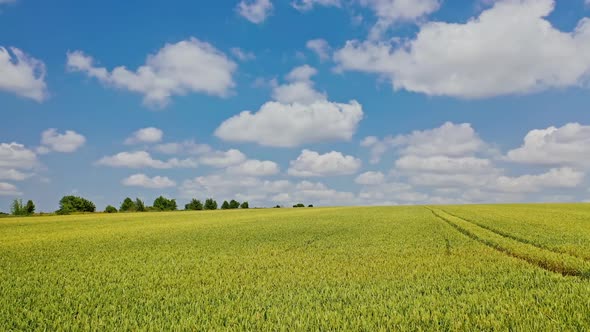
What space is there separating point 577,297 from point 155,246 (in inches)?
541

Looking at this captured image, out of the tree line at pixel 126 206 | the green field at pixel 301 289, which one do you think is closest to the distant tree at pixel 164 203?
the tree line at pixel 126 206

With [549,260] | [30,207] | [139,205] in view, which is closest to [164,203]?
[139,205]

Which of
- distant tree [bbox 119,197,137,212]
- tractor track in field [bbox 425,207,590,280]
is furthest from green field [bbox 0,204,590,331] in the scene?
distant tree [bbox 119,197,137,212]

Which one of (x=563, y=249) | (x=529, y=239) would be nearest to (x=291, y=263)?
(x=563, y=249)

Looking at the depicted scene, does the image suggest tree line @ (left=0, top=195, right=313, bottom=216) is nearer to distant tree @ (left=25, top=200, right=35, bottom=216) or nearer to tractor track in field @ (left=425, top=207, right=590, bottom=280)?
distant tree @ (left=25, top=200, right=35, bottom=216)

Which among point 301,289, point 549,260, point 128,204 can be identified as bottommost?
point 549,260

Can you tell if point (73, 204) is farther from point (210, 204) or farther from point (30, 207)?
point (210, 204)

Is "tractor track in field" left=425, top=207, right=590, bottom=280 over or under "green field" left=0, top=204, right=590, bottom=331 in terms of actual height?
under

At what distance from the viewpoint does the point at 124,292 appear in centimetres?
748

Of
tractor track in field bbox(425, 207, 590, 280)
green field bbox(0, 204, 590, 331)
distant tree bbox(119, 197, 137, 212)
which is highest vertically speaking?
distant tree bbox(119, 197, 137, 212)

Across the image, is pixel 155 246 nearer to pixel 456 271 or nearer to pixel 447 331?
pixel 456 271

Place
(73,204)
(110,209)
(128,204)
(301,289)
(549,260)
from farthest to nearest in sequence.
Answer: (128,204) → (73,204) → (110,209) → (549,260) → (301,289)

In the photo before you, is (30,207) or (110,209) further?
(30,207)

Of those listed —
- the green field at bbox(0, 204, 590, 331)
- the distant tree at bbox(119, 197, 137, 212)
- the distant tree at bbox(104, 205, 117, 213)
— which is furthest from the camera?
the distant tree at bbox(119, 197, 137, 212)
